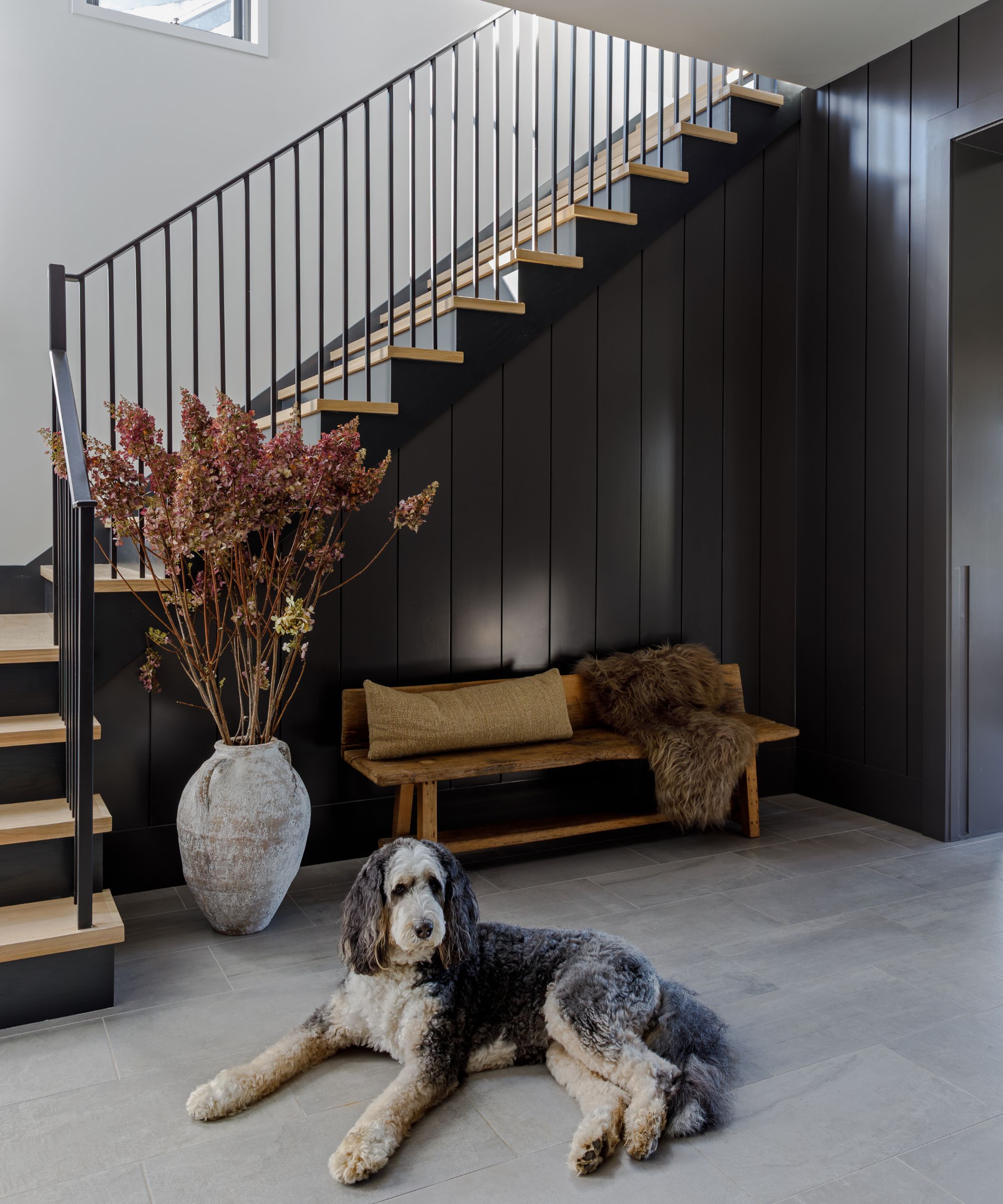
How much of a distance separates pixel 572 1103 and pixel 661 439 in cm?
268

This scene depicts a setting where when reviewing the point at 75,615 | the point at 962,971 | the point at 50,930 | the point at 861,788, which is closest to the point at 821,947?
the point at 962,971

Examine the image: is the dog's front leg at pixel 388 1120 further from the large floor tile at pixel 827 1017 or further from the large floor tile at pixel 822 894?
the large floor tile at pixel 822 894

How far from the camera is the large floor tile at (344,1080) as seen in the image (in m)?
1.85

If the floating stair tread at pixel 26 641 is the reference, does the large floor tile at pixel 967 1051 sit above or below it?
below

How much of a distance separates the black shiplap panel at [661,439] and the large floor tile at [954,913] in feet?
4.73

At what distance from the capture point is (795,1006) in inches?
87.4

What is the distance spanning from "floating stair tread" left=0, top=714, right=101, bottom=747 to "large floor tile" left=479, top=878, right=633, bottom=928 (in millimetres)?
1265

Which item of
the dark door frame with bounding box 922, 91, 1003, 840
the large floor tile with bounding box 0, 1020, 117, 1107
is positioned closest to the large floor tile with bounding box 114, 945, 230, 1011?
the large floor tile with bounding box 0, 1020, 117, 1107

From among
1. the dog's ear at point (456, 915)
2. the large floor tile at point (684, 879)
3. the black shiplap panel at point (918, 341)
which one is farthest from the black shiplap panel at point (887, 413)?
the dog's ear at point (456, 915)

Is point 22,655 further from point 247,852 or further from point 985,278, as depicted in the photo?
point 985,278

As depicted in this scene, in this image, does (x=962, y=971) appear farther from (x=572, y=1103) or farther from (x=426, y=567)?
(x=426, y=567)

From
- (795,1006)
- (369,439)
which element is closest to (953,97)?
(369,439)

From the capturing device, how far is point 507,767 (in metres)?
3.12

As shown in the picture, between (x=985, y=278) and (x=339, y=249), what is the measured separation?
2825 millimetres
